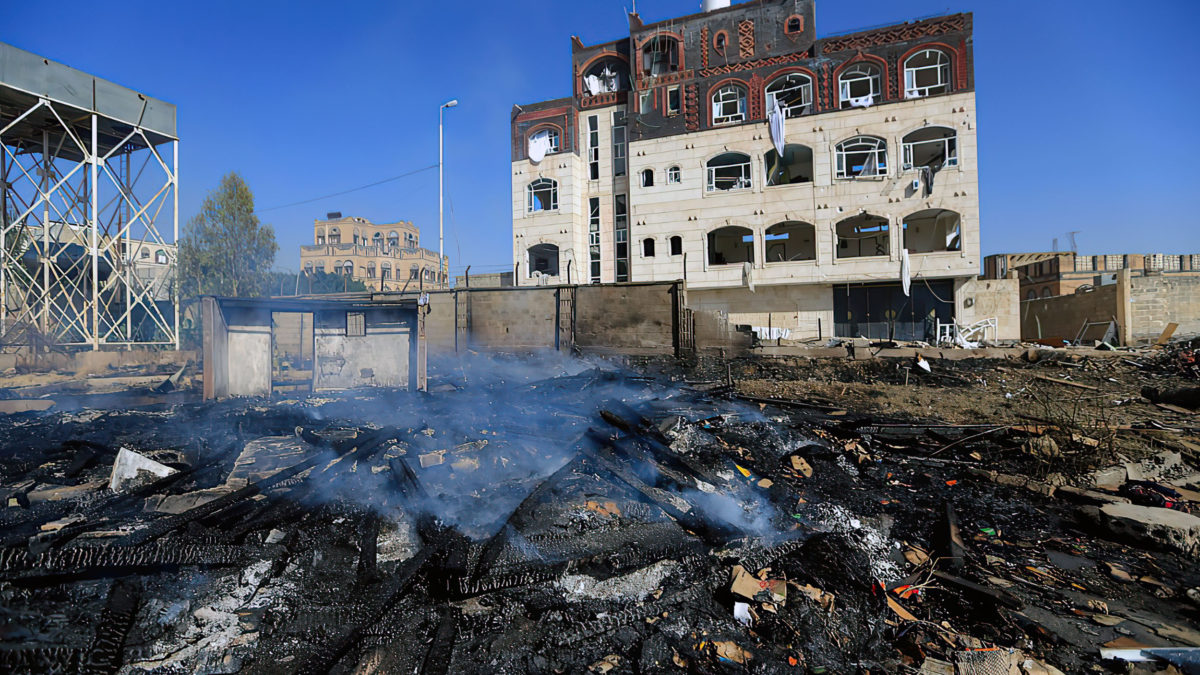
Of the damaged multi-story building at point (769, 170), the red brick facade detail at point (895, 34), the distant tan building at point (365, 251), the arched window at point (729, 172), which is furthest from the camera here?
the distant tan building at point (365, 251)

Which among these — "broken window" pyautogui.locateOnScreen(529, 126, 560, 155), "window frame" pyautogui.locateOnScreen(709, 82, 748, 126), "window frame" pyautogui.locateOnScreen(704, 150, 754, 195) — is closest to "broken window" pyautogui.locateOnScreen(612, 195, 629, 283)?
"broken window" pyautogui.locateOnScreen(529, 126, 560, 155)

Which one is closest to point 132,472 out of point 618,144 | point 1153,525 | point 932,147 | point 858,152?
point 1153,525

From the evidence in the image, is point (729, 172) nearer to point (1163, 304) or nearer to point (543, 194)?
point (543, 194)

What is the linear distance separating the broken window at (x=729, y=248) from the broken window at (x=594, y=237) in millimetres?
6690

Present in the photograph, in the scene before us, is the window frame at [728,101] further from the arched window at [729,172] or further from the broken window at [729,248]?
the broken window at [729,248]

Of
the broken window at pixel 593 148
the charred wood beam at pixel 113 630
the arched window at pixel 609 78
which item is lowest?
the charred wood beam at pixel 113 630

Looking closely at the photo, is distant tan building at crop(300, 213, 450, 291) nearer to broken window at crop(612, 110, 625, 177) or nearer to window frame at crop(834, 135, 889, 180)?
broken window at crop(612, 110, 625, 177)

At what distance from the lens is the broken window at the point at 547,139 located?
30844 mm

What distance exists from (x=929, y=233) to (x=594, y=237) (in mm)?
17996

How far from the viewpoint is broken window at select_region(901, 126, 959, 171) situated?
23750mm

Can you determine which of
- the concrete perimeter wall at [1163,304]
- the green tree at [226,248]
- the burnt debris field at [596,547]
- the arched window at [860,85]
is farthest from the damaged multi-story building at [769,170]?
the burnt debris field at [596,547]

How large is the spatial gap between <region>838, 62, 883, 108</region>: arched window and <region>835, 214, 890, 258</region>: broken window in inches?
222

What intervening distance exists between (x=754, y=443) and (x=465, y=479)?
4.20m

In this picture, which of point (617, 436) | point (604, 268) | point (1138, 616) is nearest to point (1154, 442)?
point (1138, 616)
